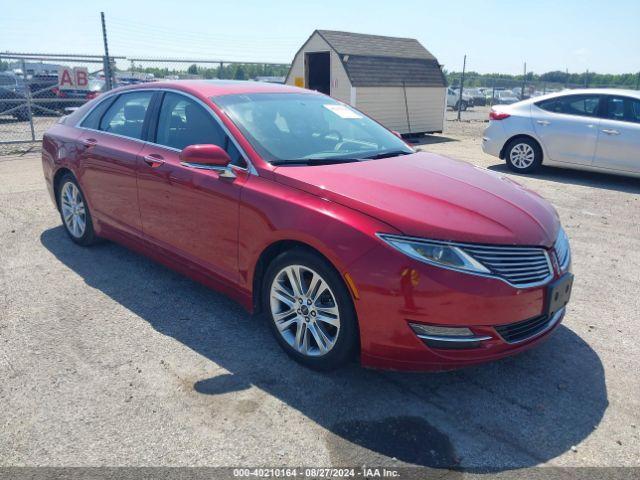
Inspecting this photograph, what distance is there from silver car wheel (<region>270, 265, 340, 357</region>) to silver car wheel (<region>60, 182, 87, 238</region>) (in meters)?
2.78

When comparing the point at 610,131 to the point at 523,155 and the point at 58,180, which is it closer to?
the point at 523,155

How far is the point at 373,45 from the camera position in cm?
1536

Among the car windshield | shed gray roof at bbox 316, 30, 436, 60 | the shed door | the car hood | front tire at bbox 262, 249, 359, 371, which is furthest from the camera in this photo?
the shed door

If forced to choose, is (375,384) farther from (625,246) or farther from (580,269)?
(625,246)

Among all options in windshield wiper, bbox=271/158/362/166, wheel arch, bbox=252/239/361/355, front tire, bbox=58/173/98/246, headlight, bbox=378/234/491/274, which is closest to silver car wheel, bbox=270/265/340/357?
wheel arch, bbox=252/239/361/355

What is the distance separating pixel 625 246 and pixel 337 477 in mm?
4825

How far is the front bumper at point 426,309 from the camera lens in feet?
8.89

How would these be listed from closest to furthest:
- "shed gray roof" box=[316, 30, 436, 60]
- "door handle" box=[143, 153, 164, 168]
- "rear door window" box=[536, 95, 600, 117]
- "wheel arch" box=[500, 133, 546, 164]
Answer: "door handle" box=[143, 153, 164, 168]
"rear door window" box=[536, 95, 600, 117]
"wheel arch" box=[500, 133, 546, 164]
"shed gray roof" box=[316, 30, 436, 60]

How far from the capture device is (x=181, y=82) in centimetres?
436

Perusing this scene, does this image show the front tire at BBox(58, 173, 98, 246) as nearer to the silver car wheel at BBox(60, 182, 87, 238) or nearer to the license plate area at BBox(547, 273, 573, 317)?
the silver car wheel at BBox(60, 182, 87, 238)

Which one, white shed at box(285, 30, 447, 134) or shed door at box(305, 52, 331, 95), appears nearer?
white shed at box(285, 30, 447, 134)

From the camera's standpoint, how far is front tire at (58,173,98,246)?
5.16 metres

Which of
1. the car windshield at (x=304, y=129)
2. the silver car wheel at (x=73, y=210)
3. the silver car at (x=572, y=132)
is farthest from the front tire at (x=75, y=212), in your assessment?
the silver car at (x=572, y=132)

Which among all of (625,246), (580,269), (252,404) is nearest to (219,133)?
(252,404)
